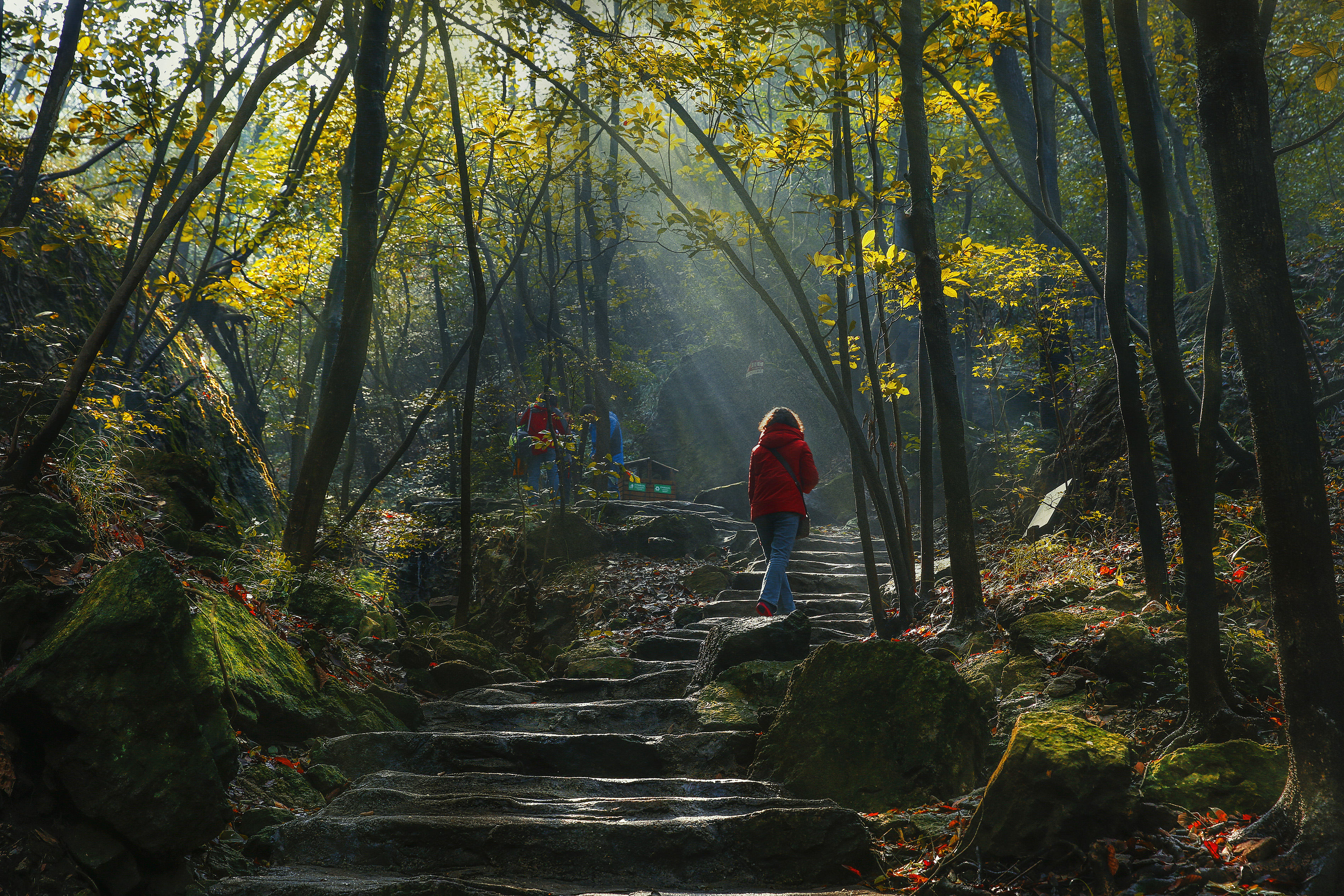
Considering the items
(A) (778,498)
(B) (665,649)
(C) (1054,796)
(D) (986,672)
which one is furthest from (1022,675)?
(B) (665,649)

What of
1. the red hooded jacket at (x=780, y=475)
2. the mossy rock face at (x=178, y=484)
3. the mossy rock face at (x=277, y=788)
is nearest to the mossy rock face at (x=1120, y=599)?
the red hooded jacket at (x=780, y=475)

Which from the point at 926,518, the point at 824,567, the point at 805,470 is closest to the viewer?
the point at 926,518

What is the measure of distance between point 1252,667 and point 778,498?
418 centimetres

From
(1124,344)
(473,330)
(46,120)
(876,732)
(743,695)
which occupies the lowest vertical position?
(743,695)

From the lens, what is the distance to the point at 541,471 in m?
14.2

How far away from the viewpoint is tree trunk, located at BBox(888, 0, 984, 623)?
577 cm

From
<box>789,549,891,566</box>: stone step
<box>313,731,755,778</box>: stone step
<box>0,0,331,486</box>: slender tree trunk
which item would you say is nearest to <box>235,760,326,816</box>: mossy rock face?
<box>313,731,755,778</box>: stone step

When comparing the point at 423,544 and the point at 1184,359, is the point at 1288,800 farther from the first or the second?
the point at 423,544

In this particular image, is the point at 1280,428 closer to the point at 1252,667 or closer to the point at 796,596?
the point at 1252,667

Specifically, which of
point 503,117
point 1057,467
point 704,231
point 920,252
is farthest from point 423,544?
point 1057,467

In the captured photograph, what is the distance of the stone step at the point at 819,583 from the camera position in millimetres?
10047

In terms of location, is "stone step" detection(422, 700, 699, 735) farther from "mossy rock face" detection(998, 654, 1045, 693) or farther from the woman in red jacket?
the woman in red jacket

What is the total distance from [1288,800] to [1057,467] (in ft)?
24.4

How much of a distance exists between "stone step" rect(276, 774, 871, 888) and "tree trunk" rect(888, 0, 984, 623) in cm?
259
